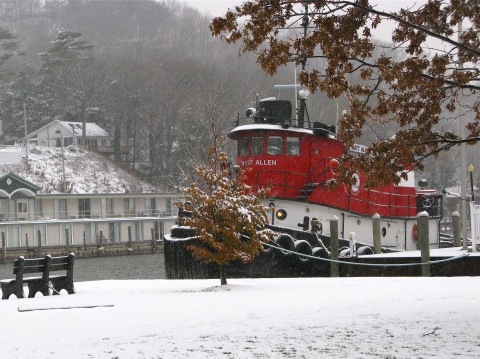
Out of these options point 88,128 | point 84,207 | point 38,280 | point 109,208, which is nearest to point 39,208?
point 84,207

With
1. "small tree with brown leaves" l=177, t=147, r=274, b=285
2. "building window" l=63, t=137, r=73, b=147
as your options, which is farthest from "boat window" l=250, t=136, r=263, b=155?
"building window" l=63, t=137, r=73, b=147

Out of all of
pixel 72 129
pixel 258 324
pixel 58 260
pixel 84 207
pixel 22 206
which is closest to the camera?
pixel 258 324

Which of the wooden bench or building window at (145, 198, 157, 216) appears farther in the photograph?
building window at (145, 198, 157, 216)

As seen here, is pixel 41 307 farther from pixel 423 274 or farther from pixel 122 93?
pixel 122 93

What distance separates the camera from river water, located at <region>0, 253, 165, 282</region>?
43250 millimetres

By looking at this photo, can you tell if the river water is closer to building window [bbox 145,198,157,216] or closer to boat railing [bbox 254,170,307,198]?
building window [bbox 145,198,157,216]

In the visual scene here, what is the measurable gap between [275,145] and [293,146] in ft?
1.81

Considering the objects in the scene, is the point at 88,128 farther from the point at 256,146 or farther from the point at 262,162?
the point at 262,162

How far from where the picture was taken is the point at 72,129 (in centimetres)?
8725

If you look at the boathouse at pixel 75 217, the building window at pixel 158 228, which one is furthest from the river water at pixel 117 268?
the building window at pixel 158 228

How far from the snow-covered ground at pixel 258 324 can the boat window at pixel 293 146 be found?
31.1 ft

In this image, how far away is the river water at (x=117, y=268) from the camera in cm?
4325

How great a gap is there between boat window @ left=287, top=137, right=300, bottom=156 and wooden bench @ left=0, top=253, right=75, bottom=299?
9.33 meters

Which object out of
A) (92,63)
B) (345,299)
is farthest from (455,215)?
(92,63)
